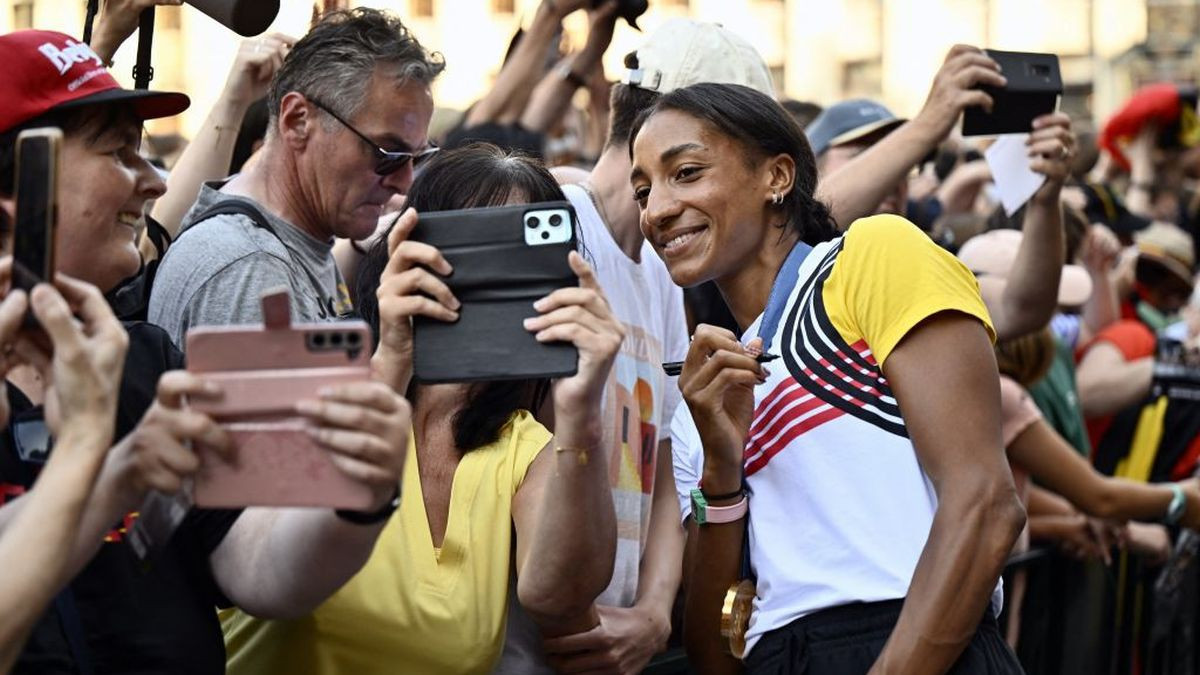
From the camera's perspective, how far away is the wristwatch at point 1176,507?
20.9 ft

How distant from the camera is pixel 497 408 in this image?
3285mm

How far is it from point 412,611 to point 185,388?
3.15 feet

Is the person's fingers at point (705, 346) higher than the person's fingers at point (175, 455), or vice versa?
the person's fingers at point (175, 455)

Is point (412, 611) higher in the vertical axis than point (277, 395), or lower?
lower

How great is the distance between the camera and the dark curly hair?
3541mm

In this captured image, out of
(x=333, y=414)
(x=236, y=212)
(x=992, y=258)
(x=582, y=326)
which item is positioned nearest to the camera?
(x=333, y=414)

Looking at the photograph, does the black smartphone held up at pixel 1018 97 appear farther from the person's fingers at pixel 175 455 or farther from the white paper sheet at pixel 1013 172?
the person's fingers at pixel 175 455

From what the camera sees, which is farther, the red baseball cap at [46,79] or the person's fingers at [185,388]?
the red baseball cap at [46,79]

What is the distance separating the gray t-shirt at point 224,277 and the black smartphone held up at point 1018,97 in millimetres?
1989

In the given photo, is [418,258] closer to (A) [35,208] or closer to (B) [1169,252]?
(A) [35,208]

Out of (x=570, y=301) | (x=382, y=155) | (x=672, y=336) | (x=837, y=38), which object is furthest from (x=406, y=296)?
(x=837, y=38)

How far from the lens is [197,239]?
3.70 meters

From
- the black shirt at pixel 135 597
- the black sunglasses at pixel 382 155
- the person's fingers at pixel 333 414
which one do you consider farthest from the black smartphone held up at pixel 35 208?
the black sunglasses at pixel 382 155

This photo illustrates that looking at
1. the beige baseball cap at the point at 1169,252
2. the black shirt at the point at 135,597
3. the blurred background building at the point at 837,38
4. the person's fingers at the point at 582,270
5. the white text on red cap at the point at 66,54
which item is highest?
the white text on red cap at the point at 66,54
